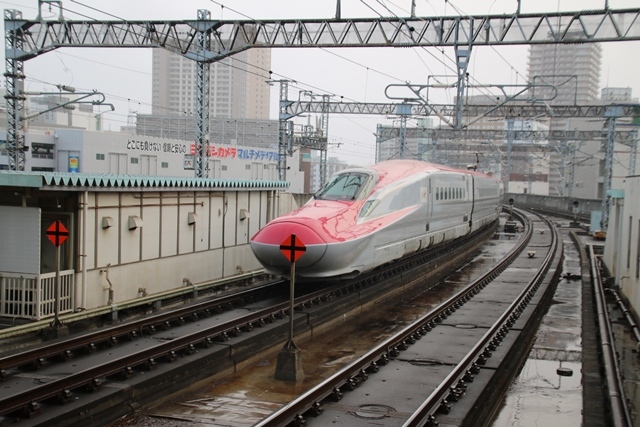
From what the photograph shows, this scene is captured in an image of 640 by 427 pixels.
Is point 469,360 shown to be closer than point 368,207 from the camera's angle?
Yes

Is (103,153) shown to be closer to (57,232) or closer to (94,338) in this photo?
(57,232)

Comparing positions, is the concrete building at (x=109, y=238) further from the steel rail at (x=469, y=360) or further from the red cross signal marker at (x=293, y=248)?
the steel rail at (x=469, y=360)

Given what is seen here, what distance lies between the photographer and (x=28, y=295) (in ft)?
42.9

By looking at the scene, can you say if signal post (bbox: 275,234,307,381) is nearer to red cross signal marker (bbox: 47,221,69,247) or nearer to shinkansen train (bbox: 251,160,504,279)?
shinkansen train (bbox: 251,160,504,279)

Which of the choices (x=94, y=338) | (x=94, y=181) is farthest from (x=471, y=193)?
(x=94, y=338)

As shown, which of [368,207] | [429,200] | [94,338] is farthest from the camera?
[429,200]

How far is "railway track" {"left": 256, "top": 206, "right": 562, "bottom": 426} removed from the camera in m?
9.14

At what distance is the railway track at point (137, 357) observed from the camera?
8695 mm

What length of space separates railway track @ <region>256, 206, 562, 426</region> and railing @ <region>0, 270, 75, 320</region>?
646 centimetres

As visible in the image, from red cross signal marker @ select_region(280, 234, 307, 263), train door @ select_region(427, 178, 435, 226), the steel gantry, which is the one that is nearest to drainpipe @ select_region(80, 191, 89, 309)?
red cross signal marker @ select_region(280, 234, 307, 263)

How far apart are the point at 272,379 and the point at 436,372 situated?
2.83 m

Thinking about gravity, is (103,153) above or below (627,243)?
above

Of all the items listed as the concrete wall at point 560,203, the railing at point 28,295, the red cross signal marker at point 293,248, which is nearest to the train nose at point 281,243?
the red cross signal marker at point 293,248

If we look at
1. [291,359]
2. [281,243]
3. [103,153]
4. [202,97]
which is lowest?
[291,359]
